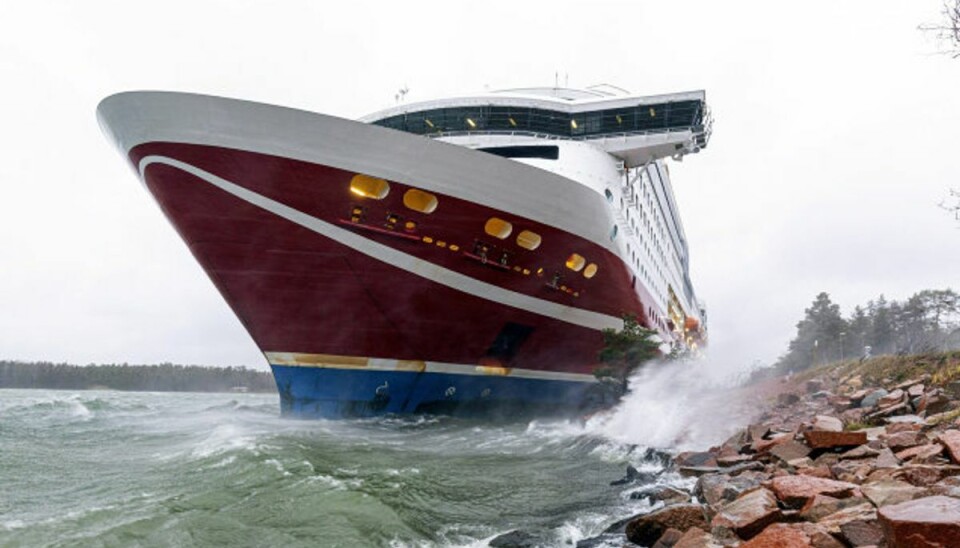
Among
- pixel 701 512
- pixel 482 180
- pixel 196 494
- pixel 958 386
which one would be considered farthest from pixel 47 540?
pixel 958 386

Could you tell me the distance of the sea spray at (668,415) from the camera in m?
12.2

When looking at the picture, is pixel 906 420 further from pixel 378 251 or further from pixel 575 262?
pixel 378 251

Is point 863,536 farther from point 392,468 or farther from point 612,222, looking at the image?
point 612,222

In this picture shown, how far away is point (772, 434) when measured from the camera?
845 centimetres

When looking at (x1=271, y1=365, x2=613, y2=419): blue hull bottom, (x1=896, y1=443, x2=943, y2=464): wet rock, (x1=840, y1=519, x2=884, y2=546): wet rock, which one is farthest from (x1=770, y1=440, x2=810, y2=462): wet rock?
(x1=271, y1=365, x2=613, y2=419): blue hull bottom

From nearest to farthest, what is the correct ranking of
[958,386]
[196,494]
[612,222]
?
[196,494] < [958,386] < [612,222]

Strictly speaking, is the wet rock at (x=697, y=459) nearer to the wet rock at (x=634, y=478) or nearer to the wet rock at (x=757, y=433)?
the wet rock at (x=634, y=478)

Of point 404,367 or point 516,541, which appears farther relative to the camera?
point 404,367

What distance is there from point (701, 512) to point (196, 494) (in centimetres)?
608

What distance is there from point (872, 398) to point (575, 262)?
318 inches

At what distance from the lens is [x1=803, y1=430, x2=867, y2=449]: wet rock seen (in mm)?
6285

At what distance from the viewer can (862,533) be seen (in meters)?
3.56

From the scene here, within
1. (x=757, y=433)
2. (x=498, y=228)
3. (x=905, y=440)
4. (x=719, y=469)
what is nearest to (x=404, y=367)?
(x=498, y=228)

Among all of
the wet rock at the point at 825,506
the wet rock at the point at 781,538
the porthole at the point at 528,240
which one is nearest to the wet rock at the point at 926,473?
the wet rock at the point at 825,506
